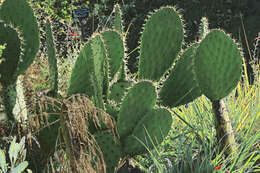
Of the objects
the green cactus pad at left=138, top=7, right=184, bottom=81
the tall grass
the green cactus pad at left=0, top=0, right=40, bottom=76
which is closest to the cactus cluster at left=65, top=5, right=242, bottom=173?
the green cactus pad at left=138, top=7, right=184, bottom=81

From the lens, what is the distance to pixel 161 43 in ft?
7.29

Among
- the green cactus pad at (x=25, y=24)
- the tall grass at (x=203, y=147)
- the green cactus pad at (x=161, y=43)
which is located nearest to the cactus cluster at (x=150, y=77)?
the green cactus pad at (x=161, y=43)

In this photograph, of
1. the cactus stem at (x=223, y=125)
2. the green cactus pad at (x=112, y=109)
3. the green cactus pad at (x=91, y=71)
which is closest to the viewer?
the green cactus pad at (x=91, y=71)

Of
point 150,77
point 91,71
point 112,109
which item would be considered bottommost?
point 112,109

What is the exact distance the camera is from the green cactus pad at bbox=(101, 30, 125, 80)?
6.93 feet

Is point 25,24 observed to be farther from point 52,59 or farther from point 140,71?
point 140,71

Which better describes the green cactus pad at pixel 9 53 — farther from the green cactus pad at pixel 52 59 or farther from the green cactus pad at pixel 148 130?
the green cactus pad at pixel 148 130

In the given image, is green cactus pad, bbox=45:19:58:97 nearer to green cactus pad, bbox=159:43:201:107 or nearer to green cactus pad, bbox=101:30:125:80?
green cactus pad, bbox=101:30:125:80

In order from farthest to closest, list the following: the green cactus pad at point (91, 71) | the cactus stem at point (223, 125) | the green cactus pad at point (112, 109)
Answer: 1. the cactus stem at point (223, 125)
2. the green cactus pad at point (112, 109)
3. the green cactus pad at point (91, 71)

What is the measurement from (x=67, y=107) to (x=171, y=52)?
0.98 m

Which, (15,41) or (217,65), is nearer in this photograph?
(15,41)

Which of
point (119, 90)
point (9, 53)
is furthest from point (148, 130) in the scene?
point (9, 53)

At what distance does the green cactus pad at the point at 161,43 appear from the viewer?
7.29ft

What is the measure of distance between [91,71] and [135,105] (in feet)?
0.82
